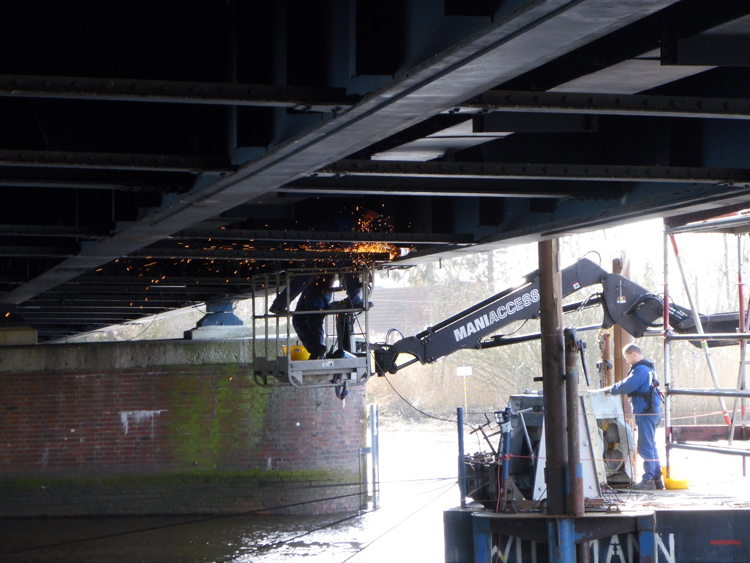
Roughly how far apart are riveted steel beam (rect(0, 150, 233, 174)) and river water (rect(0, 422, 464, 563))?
844 centimetres

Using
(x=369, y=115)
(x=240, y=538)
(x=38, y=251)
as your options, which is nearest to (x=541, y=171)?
(x=369, y=115)

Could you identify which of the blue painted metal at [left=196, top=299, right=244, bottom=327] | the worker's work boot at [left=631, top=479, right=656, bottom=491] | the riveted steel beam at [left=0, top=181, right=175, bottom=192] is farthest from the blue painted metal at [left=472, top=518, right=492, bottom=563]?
the blue painted metal at [left=196, top=299, right=244, bottom=327]

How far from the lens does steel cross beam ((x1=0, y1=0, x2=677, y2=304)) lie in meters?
3.44

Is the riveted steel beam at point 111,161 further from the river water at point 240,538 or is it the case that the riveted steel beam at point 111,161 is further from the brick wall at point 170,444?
the brick wall at point 170,444

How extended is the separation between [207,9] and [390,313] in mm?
48136

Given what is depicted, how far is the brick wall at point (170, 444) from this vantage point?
16.7 m

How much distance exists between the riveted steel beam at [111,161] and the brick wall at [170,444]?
1115cm

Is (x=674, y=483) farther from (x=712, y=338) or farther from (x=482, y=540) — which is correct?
(x=482, y=540)

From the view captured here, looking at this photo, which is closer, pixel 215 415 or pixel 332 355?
pixel 332 355

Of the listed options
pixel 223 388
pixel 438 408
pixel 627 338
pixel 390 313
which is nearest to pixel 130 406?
pixel 223 388

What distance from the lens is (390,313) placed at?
176 ft

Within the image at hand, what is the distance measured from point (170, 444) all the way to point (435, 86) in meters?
13.8

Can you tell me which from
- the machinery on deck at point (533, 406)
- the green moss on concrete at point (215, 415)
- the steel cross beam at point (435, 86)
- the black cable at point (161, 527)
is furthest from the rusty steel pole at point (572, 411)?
the green moss on concrete at point (215, 415)

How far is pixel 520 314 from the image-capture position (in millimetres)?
13727
